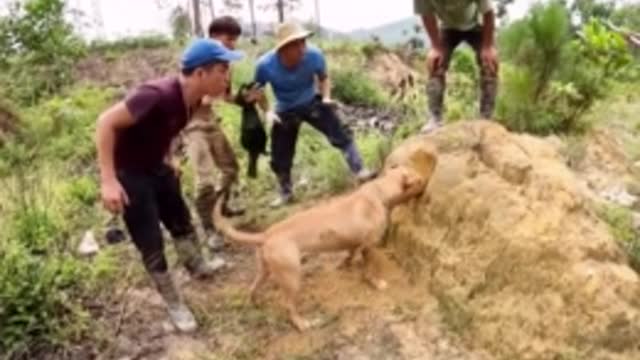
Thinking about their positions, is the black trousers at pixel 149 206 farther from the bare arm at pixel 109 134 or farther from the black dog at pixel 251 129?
the black dog at pixel 251 129

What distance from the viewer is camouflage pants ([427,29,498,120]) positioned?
5.98 m

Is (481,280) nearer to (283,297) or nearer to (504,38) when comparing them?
(283,297)

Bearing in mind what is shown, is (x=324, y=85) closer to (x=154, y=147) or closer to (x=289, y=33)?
(x=289, y=33)

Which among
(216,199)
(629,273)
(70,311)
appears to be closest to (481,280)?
(629,273)

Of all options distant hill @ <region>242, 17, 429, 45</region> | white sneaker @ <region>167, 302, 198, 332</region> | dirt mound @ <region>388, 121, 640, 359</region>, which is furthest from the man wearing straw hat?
distant hill @ <region>242, 17, 429, 45</region>

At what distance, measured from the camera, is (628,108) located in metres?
9.23

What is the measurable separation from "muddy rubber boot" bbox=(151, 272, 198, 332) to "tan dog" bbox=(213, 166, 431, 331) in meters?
0.37

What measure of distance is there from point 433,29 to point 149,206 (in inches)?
93.8

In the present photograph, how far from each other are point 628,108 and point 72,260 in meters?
6.11

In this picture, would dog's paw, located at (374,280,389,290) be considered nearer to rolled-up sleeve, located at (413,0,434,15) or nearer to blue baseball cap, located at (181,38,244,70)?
blue baseball cap, located at (181,38,244,70)

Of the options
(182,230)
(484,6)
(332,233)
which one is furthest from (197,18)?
(332,233)

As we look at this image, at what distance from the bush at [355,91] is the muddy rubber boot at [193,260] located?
258 inches

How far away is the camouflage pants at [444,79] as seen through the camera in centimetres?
598

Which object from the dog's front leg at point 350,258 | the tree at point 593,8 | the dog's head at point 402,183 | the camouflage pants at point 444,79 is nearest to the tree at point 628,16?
the tree at point 593,8
